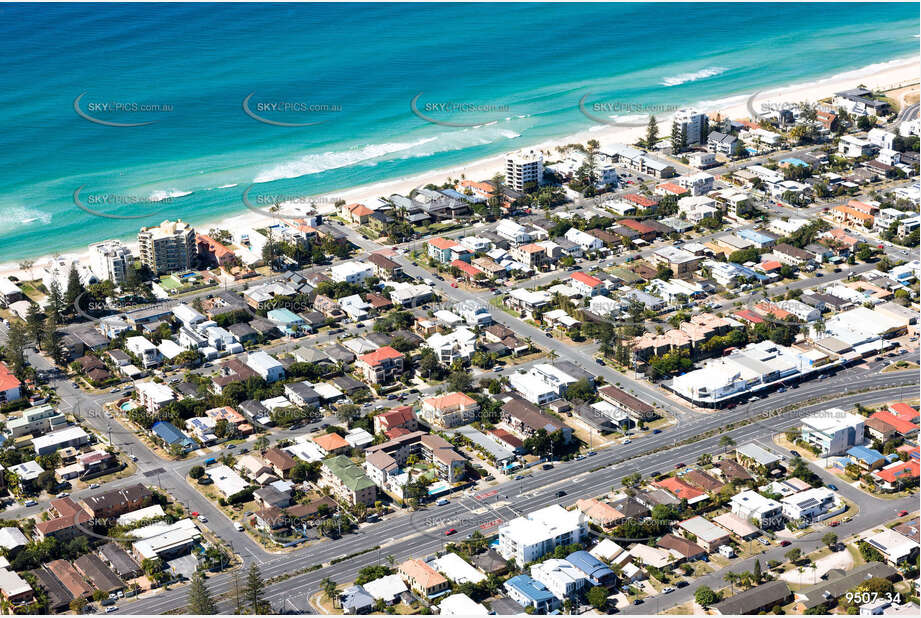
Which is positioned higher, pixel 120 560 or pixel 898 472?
pixel 120 560

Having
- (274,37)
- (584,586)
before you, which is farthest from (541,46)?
(584,586)

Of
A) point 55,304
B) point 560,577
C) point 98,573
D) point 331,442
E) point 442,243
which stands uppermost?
point 55,304

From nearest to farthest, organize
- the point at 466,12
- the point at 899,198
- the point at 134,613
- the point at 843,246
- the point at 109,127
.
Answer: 1. the point at 134,613
2. the point at 843,246
3. the point at 899,198
4. the point at 109,127
5. the point at 466,12

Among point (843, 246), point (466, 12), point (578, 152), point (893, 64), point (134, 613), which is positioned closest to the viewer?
point (134, 613)

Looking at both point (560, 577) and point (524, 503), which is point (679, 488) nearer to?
point (524, 503)

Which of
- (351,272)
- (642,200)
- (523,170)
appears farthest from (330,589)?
(523,170)

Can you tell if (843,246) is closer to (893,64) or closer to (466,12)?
(893,64)

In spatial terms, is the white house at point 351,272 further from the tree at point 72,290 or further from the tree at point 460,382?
the tree at point 72,290

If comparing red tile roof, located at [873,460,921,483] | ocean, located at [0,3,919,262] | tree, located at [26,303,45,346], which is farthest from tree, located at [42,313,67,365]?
red tile roof, located at [873,460,921,483]
